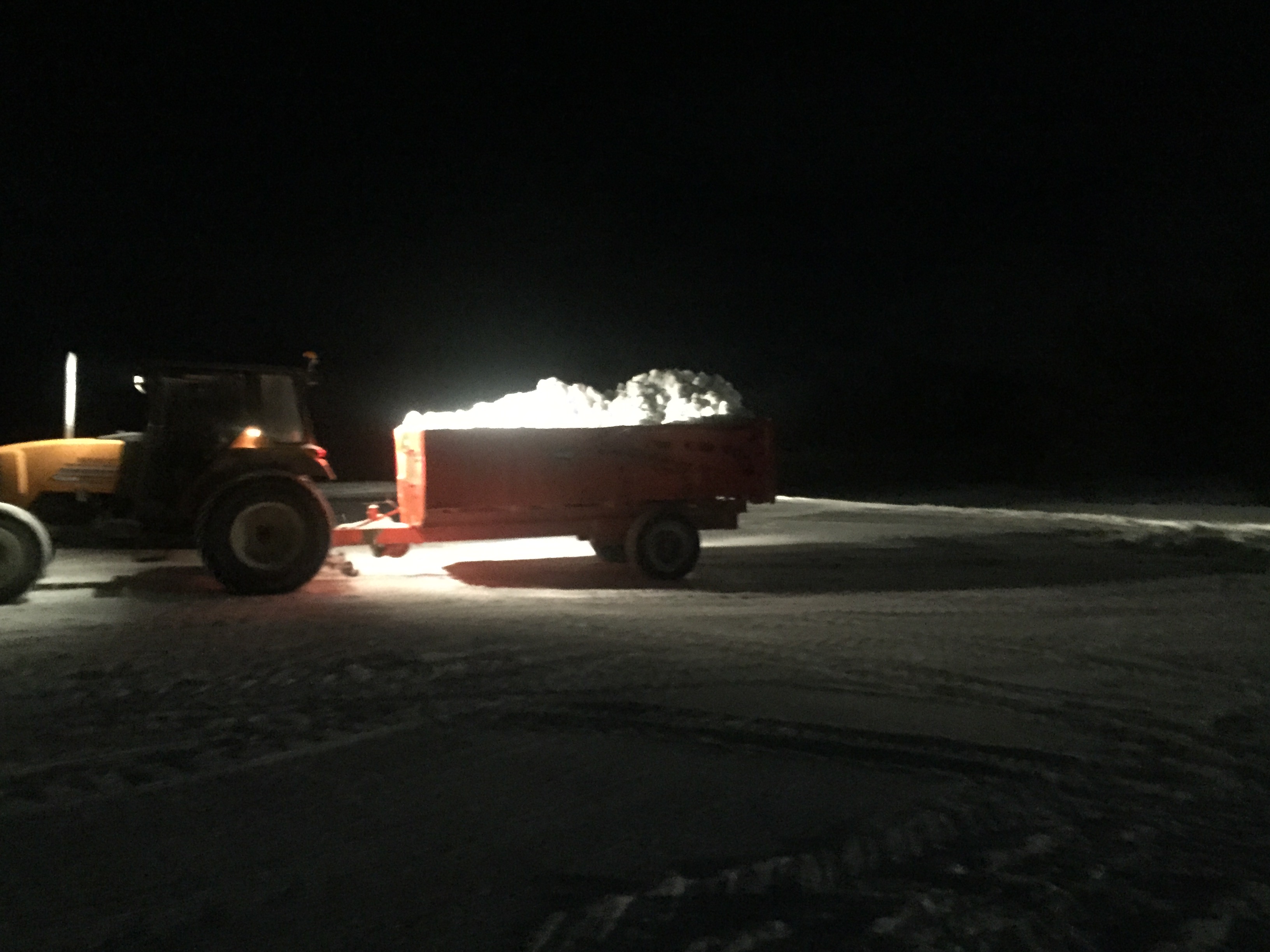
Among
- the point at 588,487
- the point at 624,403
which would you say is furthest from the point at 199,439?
the point at 624,403

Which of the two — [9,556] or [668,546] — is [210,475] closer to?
[9,556]

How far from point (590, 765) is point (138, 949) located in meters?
2.30

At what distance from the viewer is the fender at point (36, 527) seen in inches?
391

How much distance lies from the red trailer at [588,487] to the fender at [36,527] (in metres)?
2.71

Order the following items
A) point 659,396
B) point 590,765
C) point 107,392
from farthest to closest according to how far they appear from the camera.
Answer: point 659,396
point 107,392
point 590,765

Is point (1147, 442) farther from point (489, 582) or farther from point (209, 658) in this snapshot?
point (209, 658)

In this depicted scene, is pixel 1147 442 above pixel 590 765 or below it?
above

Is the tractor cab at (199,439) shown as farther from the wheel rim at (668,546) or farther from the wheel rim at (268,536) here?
the wheel rim at (668,546)

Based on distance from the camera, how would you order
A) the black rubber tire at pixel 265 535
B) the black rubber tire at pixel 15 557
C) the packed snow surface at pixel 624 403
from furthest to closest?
the packed snow surface at pixel 624 403
the black rubber tire at pixel 265 535
the black rubber tire at pixel 15 557

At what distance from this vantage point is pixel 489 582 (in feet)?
39.6

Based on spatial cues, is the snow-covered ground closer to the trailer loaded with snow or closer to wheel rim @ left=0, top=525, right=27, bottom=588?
wheel rim @ left=0, top=525, right=27, bottom=588

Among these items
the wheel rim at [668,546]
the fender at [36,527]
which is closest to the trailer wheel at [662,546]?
the wheel rim at [668,546]

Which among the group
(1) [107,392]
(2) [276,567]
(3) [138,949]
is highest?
(1) [107,392]

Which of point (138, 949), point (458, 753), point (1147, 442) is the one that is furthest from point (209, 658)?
point (1147, 442)
